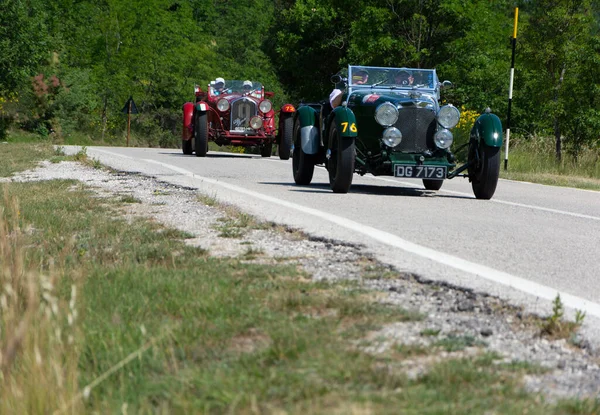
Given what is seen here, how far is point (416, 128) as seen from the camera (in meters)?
11.6

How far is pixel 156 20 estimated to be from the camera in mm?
59281

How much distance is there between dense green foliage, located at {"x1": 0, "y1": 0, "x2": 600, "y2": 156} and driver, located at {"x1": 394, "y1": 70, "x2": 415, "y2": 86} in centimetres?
1000

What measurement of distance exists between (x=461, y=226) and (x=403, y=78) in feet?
16.8

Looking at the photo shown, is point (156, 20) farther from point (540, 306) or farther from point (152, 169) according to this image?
point (540, 306)

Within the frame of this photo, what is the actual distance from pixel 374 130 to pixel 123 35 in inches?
1869

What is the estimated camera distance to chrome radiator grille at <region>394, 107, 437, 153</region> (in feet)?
37.9

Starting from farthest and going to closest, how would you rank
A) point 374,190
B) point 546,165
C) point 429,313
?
point 546,165, point 374,190, point 429,313

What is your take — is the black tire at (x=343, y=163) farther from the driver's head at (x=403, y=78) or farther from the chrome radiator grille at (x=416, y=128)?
the driver's head at (x=403, y=78)

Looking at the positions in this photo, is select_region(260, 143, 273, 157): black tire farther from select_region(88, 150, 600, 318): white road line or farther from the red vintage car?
select_region(88, 150, 600, 318): white road line

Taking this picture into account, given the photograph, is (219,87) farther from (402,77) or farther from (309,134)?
(309,134)

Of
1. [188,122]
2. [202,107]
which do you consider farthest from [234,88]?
[202,107]

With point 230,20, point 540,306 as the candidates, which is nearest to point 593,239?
point 540,306

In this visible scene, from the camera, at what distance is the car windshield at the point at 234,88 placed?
77.8ft

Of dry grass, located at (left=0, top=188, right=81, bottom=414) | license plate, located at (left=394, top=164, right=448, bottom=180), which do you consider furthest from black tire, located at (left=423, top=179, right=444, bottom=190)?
dry grass, located at (left=0, top=188, right=81, bottom=414)
